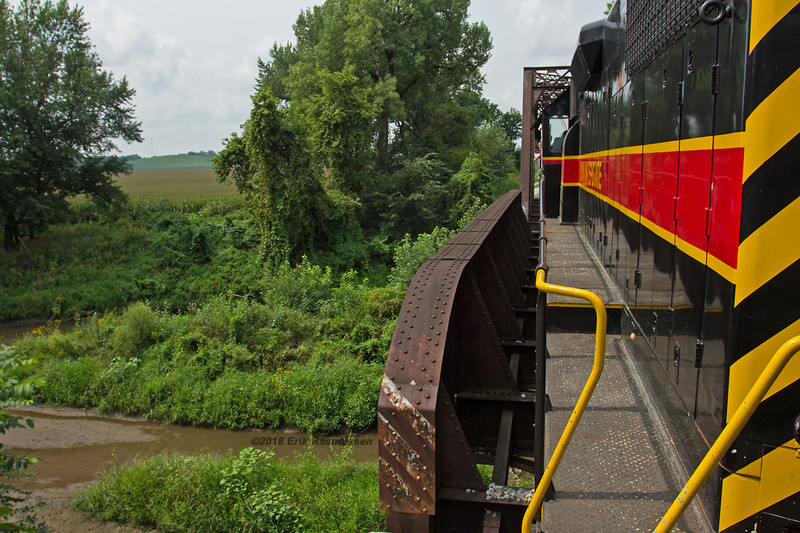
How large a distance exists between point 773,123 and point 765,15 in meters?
0.37

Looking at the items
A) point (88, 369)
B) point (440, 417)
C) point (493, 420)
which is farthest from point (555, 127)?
point (88, 369)

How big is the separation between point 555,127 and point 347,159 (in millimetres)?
19964

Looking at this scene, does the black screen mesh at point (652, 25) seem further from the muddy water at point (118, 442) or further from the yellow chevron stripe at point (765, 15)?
the muddy water at point (118, 442)

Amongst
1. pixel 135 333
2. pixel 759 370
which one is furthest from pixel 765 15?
pixel 135 333

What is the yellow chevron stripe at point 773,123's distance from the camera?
2.01 m

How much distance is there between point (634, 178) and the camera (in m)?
5.05

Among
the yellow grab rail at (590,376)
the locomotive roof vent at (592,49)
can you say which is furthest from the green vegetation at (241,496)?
the yellow grab rail at (590,376)

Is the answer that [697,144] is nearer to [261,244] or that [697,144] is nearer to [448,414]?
[448,414]

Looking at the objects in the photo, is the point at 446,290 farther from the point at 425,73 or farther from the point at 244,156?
the point at 425,73

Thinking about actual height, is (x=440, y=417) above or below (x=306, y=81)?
below

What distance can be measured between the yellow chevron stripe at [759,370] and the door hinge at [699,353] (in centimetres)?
45

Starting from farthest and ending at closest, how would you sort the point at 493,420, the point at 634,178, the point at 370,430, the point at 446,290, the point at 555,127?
the point at 370,430 → the point at 555,127 → the point at 634,178 → the point at 493,420 → the point at 446,290

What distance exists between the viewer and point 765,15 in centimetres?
206

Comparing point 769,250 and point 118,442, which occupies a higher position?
point 769,250
